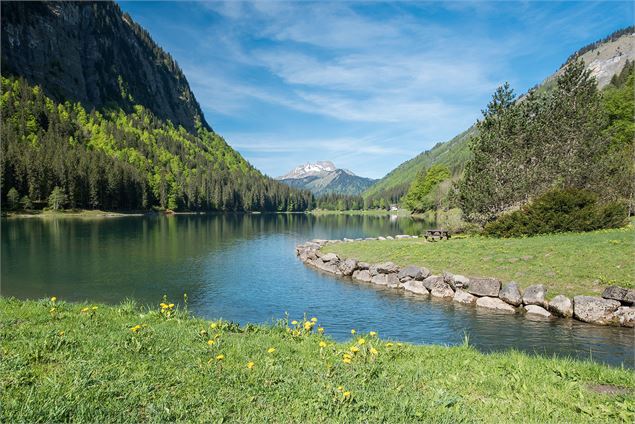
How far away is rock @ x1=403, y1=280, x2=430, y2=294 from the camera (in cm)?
2637

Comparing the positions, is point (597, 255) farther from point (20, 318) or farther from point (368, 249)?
point (20, 318)

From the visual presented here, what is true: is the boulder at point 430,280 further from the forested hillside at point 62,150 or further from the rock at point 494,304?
the forested hillside at point 62,150

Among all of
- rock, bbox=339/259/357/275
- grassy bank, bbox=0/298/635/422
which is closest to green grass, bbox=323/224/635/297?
rock, bbox=339/259/357/275

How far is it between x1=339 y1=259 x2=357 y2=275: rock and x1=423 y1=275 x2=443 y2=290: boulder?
7.93 m

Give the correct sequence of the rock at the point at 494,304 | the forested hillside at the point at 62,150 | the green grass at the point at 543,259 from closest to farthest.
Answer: the green grass at the point at 543,259 < the rock at the point at 494,304 < the forested hillside at the point at 62,150

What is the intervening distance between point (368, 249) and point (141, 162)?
165m

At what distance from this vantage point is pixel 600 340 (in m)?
16.6

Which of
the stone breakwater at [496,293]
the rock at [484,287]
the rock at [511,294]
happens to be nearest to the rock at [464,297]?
the stone breakwater at [496,293]

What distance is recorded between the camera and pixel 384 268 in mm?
30125

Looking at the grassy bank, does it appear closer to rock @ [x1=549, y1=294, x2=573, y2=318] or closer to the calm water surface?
the calm water surface

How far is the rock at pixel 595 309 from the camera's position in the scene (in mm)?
18812

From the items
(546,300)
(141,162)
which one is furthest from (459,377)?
(141,162)

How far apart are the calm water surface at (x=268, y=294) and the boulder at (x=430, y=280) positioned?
1767 mm

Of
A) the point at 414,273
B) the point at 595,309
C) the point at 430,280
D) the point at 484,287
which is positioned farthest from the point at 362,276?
the point at 595,309
